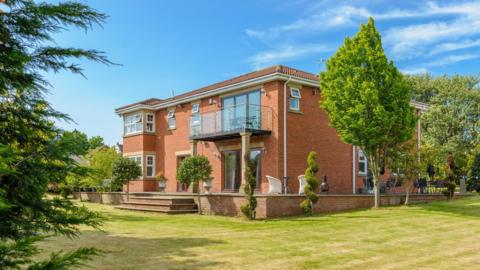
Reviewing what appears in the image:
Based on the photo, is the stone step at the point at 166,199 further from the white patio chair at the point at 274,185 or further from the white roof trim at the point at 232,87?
the white roof trim at the point at 232,87

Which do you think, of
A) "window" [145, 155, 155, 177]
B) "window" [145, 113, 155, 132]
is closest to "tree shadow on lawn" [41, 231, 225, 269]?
"window" [145, 155, 155, 177]

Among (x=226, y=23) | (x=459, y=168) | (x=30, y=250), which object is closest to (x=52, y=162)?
(x=30, y=250)

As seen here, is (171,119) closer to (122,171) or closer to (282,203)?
(122,171)

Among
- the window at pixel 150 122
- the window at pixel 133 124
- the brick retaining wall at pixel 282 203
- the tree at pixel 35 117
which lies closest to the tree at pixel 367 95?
the brick retaining wall at pixel 282 203

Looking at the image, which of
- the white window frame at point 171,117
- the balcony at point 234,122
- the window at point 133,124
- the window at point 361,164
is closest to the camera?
the balcony at point 234,122

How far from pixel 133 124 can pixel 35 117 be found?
24.6 meters

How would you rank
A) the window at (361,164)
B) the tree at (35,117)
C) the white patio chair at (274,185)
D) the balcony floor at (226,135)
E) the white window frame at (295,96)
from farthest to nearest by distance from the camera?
1. the window at (361,164)
2. the white window frame at (295,96)
3. the balcony floor at (226,135)
4. the white patio chair at (274,185)
5. the tree at (35,117)

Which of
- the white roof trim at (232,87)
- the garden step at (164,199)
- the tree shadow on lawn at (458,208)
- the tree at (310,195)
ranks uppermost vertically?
the white roof trim at (232,87)

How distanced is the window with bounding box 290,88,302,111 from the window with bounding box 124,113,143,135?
11770mm

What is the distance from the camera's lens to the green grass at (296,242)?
8320 millimetres

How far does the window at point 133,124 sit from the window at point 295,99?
11770mm

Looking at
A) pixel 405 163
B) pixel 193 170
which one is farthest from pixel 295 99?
pixel 193 170

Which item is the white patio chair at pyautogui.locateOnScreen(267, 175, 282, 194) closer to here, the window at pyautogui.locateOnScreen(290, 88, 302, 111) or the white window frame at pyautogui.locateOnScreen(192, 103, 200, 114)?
the window at pyautogui.locateOnScreen(290, 88, 302, 111)

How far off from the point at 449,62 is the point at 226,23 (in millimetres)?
33523
